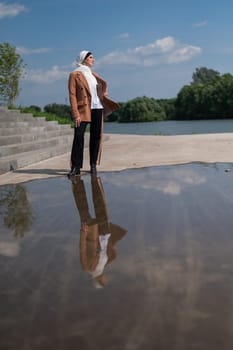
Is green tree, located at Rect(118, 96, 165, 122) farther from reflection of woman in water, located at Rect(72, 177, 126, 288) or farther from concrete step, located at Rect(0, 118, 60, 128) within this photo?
reflection of woman in water, located at Rect(72, 177, 126, 288)

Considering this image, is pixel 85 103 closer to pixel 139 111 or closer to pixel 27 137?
pixel 27 137

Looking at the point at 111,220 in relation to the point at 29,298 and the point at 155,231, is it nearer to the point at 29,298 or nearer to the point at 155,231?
the point at 155,231

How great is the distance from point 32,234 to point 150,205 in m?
1.11

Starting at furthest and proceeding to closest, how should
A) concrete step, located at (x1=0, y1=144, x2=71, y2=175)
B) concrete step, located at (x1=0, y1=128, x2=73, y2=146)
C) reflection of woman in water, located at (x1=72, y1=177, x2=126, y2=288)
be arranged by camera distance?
concrete step, located at (x1=0, y1=128, x2=73, y2=146) < concrete step, located at (x1=0, y1=144, x2=71, y2=175) < reflection of woman in water, located at (x1=72, y1=177, x2=126, y2=288)

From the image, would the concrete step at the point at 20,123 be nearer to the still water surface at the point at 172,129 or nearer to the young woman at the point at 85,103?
the young woman at the point at 85,103

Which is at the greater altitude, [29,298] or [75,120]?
[75,120]

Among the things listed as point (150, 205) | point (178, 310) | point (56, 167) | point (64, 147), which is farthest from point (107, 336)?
point (64, 147)

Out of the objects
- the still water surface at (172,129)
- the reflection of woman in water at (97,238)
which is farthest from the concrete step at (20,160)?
the still water surface at (172,129)

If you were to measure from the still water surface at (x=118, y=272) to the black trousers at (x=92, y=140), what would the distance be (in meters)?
1.68

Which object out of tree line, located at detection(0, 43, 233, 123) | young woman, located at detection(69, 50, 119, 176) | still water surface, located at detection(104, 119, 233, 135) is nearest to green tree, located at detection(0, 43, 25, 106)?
still water surface, located at detection(104, 119, 233, 135)

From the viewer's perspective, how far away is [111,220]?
327cm

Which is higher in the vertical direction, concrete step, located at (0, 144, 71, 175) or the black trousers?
the black trousers

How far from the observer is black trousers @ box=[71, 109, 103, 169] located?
5883 millimetres

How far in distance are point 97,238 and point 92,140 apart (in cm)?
349
